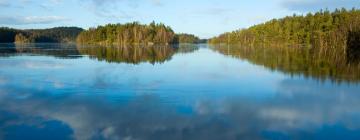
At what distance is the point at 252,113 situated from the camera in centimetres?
1130

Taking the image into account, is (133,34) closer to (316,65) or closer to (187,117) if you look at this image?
(316,65)

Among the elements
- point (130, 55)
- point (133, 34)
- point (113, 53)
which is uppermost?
point (133, 34)

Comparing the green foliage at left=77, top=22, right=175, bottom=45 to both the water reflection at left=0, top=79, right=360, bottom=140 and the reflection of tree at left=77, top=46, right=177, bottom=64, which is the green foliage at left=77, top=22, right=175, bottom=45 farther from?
the water reflection at left=0, top=79, right=360, bottom=140

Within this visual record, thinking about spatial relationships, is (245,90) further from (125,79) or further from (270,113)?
(125,79)

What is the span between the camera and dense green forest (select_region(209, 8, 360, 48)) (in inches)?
A: 2477

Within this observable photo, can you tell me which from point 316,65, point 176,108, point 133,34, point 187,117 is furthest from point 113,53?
point 133,34

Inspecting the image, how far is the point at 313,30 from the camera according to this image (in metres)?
83.2

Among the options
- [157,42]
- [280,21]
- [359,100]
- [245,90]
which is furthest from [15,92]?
[157,42]

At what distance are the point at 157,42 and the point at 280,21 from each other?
42.1m

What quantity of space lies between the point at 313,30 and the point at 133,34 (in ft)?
222

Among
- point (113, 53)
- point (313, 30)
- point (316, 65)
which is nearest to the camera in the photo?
point (316, 65)

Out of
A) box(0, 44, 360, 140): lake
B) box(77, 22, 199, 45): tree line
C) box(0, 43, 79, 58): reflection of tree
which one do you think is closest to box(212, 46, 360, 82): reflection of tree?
box(0, 44, 360, 140): lake

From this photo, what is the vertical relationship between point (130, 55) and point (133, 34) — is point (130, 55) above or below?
below

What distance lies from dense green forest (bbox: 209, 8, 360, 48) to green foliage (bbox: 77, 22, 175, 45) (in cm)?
3167
